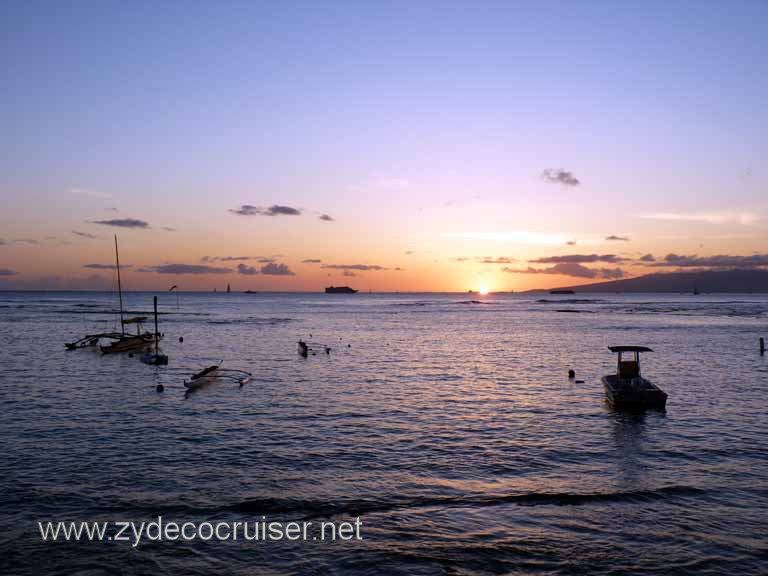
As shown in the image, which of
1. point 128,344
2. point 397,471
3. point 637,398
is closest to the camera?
point 397,471

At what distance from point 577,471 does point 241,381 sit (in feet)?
91.6

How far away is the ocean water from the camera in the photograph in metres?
15.2

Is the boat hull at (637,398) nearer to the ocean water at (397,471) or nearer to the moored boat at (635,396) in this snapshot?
the moored boat at (635,396)

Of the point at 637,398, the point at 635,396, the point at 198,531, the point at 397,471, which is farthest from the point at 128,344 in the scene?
the point at 637,398

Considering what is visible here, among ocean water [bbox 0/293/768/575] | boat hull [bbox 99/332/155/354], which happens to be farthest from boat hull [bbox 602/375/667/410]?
boat hull [bbox 99/332/155/354]

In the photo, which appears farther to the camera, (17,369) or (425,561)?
(17,369)

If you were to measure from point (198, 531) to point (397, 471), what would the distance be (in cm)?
796

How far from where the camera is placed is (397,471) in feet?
71.3

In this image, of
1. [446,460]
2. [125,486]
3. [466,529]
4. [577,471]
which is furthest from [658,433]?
[125,486]

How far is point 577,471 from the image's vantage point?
2191 centimetres

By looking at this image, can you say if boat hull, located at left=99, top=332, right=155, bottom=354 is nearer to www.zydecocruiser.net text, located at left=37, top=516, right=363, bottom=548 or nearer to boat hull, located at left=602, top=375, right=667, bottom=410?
www.zydecocruiser.net text, located at left=37, top=516, right=363, bottom=548

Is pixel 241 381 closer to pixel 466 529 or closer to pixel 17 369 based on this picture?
pixel 17 369

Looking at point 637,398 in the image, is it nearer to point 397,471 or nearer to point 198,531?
point 397,471

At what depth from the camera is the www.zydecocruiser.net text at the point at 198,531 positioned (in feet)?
53.1
